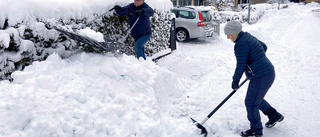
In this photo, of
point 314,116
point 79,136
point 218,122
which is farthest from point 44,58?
point 314,116

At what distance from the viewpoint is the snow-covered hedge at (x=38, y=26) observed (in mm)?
3012

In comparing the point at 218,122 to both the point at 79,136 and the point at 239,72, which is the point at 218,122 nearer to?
the point at 239,72

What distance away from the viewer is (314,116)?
3.93 metres

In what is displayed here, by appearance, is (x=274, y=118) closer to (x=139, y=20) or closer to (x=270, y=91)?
(x=270, y=91)

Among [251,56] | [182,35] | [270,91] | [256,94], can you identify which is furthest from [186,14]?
[256,94]

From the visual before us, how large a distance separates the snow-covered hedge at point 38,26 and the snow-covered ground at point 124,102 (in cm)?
25

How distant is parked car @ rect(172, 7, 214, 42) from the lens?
10672mm

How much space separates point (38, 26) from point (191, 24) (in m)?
8.13

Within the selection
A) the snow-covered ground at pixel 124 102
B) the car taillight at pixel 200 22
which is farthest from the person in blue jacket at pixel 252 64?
the car taillight at pixel 200 22

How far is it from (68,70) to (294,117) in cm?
362

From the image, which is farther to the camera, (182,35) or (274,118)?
(182,35)

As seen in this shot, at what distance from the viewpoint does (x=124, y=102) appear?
3.35m

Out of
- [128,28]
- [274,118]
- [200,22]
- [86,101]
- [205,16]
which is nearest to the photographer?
[86,101]

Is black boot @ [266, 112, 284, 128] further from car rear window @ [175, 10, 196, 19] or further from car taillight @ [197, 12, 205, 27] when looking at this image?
car rear window @ [175, 10, 196, 19]
